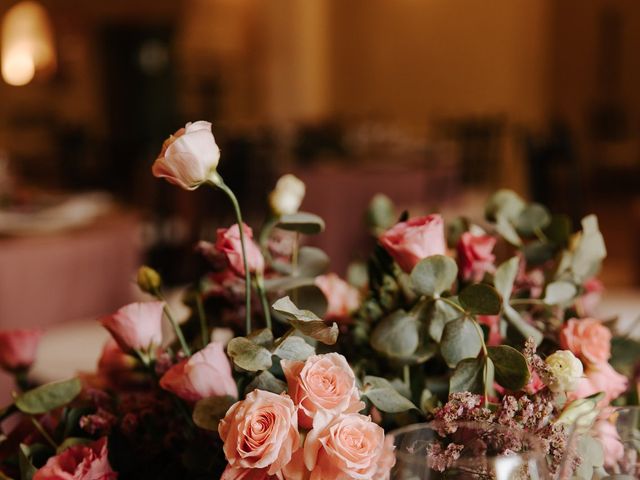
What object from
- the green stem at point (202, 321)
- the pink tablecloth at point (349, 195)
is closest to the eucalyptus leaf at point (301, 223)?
the green stem at point (202, 321)

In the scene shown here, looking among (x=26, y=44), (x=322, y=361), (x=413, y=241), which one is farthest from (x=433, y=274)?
(x=26, y=44)

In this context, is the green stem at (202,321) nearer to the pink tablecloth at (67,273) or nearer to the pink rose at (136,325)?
the pink rose at (136,325)

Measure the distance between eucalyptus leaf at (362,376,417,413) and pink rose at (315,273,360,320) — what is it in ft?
0.52

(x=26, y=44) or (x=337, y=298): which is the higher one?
(x=26, y=44)

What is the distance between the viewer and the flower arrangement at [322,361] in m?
0.58

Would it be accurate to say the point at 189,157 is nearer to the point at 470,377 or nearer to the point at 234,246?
the point at 234,246

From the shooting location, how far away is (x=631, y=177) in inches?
398

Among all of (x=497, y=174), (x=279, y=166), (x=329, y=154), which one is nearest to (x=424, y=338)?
(x=329, y=154)

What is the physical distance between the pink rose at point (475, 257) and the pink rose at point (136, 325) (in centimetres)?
28

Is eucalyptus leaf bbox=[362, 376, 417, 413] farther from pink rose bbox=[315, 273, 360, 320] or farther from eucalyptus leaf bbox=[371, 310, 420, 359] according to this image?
pink rose bbox=[315, 273, 360, 320]

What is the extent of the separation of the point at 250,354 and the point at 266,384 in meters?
0.03

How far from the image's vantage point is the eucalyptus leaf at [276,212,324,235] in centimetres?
75

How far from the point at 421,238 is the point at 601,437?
0.69 ft

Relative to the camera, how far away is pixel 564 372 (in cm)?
61
